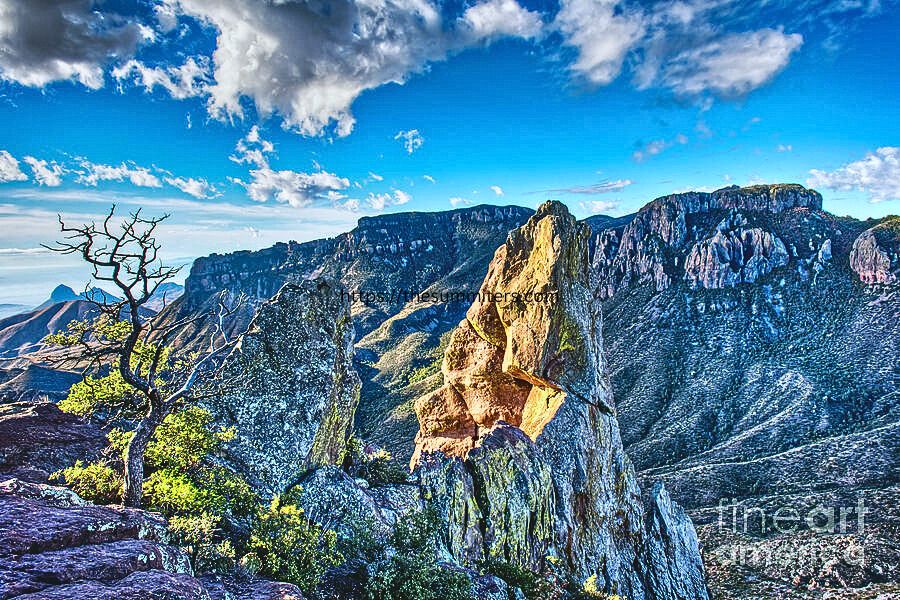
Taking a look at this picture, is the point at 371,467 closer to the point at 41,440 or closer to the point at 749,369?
the point at 41,440

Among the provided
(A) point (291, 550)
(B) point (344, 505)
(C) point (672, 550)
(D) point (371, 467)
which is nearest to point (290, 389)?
(B) point (344, 505)

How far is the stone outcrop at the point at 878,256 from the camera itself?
355 feet

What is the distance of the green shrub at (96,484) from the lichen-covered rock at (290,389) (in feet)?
14.7

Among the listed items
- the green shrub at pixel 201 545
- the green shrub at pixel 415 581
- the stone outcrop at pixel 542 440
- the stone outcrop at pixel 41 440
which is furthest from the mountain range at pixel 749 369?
the green shrub at pixel 415 581

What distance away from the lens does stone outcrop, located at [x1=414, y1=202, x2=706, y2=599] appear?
2178cm

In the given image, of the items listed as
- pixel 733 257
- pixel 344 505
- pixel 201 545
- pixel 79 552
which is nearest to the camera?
pixel 79 552

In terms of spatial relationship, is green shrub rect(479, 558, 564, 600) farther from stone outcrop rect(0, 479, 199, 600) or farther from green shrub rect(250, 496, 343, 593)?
stone outcrop rect(0, 479, 199, 600)

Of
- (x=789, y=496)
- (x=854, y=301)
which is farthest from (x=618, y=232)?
(x=789, y=496)

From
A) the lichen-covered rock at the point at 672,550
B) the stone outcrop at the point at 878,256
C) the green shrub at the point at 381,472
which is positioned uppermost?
the stone outcrop at the point at 878,256

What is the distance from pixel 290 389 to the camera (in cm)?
1820

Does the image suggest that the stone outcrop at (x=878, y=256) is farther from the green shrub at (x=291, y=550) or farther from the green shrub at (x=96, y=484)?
the green shrub at (x=96, y=484)

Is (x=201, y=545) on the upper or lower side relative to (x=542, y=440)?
upper

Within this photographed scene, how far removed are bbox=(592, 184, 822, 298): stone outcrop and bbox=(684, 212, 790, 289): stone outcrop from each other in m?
0.26

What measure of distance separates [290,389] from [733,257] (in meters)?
151
